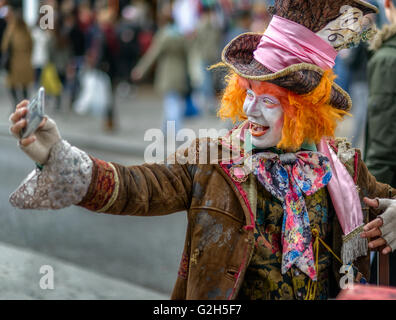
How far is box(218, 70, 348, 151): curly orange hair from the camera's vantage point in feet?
8.03

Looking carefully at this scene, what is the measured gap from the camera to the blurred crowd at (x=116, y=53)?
10.4 meters

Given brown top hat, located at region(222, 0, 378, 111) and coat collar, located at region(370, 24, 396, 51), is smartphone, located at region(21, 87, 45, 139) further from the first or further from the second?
coat collar, located at region(370, 24, 396, 51)

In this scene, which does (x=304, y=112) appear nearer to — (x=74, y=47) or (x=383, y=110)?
(x=383, y=110)

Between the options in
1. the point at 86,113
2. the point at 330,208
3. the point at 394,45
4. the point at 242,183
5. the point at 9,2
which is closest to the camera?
the point at 242,183

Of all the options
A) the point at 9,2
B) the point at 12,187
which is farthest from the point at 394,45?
the point at 9,2

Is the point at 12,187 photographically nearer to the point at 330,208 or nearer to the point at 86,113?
the point at 330,208

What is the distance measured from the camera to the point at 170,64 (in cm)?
1027

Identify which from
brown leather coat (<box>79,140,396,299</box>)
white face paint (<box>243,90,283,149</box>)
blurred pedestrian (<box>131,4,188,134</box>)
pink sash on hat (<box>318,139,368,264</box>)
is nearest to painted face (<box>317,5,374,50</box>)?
white face paint (<box>243,90,283,149</box>)

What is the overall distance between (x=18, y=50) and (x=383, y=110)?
863 cm

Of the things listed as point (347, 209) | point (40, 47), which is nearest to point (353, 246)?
point (347, 209)

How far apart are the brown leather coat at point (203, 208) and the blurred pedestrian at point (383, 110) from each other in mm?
1419

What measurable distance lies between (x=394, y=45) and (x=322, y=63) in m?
1.39
